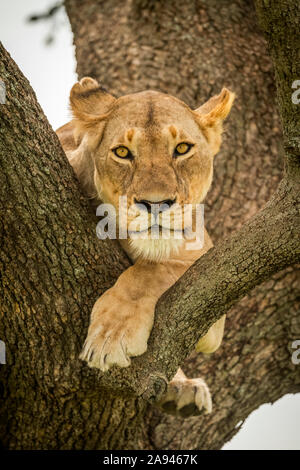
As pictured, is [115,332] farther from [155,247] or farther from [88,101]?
[88,101]

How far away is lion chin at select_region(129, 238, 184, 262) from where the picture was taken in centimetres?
263

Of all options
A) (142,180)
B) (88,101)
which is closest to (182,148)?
(142,180)

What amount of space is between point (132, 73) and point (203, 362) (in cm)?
185

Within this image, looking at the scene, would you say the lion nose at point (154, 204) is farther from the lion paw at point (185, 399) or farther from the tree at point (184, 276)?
the lion paw at point (185, 399)

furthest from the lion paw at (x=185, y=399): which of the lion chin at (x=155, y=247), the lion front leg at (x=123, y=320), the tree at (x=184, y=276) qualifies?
the lion chin at (x=155, y=247)

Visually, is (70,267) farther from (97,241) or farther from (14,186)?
(14,186)

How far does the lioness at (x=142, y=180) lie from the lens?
246 centimetres

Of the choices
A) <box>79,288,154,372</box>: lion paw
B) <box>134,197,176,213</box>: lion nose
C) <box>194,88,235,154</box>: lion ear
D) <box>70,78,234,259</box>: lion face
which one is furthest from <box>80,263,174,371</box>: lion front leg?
<box>194,88,235,154</box>: lion ear

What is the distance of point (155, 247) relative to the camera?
8.74 ft

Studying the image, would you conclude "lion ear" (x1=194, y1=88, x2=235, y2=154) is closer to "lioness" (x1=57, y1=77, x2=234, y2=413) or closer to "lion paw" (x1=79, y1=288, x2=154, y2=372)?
"lioness" (x1=57, y1=77, x2=234, y2=413)

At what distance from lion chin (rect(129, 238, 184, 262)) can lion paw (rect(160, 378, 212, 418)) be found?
24.0 inches

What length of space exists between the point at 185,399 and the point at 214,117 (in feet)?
4.30

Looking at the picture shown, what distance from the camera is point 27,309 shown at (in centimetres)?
250

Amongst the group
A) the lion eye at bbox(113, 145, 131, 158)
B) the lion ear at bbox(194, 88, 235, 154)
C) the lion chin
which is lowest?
the lion chin
